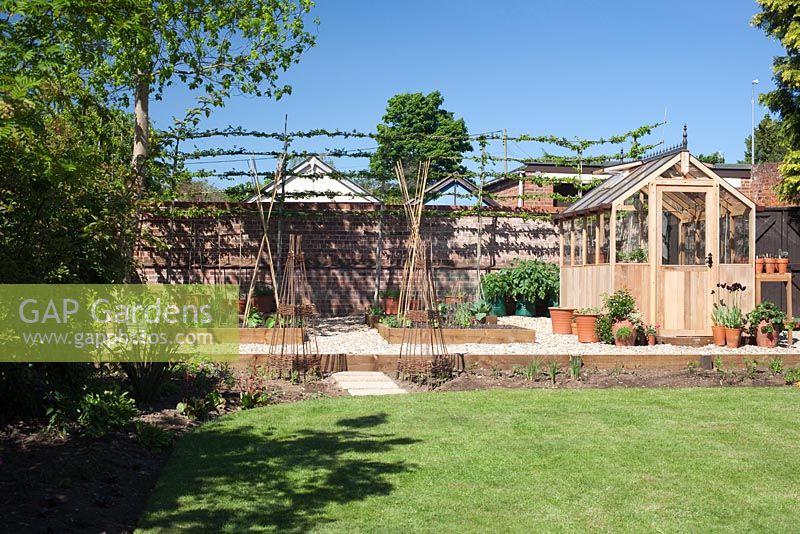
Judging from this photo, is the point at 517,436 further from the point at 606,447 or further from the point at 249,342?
the point at 249,342

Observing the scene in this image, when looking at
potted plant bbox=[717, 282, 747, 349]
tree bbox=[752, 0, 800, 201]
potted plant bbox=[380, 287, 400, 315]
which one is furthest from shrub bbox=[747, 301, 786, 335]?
potted plant bbox=[380, 287, 400, 315]

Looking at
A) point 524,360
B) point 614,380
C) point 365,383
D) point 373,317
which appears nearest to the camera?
point 365,383

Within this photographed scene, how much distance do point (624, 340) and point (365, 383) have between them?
5.03m

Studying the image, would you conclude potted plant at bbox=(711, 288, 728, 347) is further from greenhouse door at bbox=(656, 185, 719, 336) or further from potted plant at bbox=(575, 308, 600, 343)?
potted plant at bbox=(575, 308, 600, 343)

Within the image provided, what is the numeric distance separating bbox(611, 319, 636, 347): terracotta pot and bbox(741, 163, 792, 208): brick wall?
23.2 ft

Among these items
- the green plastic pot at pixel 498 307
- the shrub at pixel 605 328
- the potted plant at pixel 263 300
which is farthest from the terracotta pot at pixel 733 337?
the potted plant at pixel 263 300

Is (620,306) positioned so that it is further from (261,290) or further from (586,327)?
(261,290)

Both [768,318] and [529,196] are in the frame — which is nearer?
[768,318]

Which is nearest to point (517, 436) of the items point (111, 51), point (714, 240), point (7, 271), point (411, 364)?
point (411, 364)

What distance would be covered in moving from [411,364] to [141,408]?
344cm

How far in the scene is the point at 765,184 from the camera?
18078 millimetres

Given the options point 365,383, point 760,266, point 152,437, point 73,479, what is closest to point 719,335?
point 760,266

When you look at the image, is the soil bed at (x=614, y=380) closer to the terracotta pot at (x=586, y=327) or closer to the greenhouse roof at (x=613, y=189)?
the terracotta pot at (x=586, y=327)

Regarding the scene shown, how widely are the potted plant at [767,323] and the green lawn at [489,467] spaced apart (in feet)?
15.1
